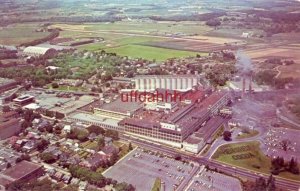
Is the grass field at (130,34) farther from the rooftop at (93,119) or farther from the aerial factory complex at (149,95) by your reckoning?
the rooftop at (93,119)

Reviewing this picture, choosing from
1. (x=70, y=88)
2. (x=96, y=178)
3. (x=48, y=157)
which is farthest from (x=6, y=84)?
(x=96, y=178)

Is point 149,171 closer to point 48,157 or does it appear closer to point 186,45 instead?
point 48,157

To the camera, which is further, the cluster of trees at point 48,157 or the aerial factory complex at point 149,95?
the cluster of trees at point 48,157

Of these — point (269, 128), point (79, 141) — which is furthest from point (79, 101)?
point (269, 128)

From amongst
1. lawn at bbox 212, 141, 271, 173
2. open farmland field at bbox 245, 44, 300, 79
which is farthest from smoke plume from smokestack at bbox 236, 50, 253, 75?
lawn at bbox 212, 141, 271, 173

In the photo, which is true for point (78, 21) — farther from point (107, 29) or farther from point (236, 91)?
point (236, 91)

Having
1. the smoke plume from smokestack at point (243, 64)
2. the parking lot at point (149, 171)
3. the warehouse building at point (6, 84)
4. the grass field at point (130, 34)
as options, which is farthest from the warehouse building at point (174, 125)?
the grass field at point (130, 34)
